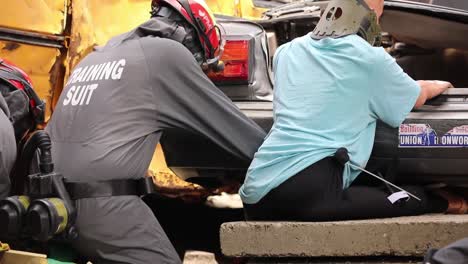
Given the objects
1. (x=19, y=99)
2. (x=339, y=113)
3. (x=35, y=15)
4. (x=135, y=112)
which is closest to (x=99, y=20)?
(x=35, y=15)

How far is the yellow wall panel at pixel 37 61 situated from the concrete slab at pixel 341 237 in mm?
1882

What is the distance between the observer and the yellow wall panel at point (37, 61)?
4.93 m

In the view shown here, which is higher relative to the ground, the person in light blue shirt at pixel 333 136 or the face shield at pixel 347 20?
the face shield at pixel 347 20

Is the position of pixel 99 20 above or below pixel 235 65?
below

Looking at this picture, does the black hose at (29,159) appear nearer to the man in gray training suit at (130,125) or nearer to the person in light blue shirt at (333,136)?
the man in gray training suit at (130,125)

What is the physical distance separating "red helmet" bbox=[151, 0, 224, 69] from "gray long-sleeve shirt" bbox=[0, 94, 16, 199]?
0.95 meters

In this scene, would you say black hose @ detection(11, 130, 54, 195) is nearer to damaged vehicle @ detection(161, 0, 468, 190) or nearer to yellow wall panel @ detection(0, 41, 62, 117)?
damaged vehicle @ detection(161, 0, 468, 190)

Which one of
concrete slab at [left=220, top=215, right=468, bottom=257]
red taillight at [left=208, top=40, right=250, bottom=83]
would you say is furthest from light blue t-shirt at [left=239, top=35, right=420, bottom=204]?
red taillight at [left=208, top=40, right=250, bottom=83]

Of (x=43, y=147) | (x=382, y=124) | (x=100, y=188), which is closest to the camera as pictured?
(x=43, y=147)

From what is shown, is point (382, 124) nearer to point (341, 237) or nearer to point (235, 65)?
point (341, 237)

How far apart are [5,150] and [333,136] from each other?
1.43 metres

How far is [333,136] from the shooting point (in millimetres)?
3734

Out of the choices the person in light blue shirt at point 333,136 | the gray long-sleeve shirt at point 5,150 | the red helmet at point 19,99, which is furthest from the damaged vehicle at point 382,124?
the gray long-sleeve shirt at point 5,150

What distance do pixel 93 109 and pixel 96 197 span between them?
40 cm
